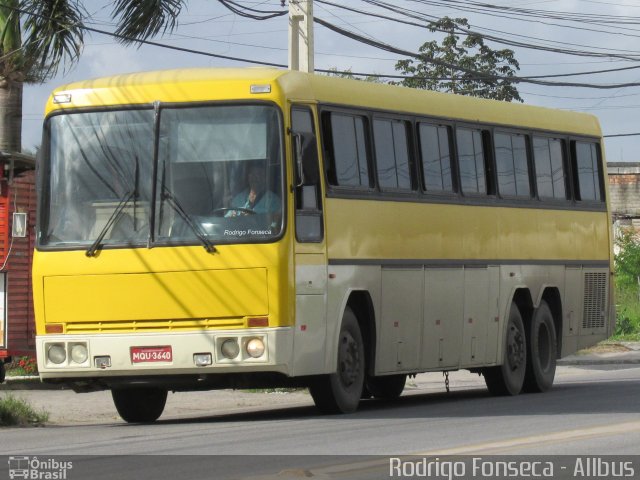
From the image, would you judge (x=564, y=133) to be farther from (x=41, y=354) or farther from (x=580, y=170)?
(x=41, y=354)

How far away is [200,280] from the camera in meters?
15.9

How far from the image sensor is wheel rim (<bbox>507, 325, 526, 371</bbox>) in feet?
69.4

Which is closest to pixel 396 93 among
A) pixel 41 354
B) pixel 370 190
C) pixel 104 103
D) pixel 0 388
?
pixel 370 190

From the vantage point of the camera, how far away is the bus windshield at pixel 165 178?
16.0 meters

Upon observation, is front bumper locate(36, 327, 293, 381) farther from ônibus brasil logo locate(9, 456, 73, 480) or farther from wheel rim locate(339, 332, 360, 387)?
ônibus brasil logo locate(9, 456, 73, 480)

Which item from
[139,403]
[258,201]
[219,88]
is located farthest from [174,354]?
[219,88]

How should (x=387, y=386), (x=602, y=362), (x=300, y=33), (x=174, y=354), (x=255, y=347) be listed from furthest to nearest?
1. (x=602, y=362)
2. (x=300, y=33)
3. (x=387, y=386)
4. (x=174, y=354)
5. (x=255, y=347)

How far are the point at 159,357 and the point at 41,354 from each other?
131 centimetres

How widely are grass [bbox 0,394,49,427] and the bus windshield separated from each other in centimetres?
208

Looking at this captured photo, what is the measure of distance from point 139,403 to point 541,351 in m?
6.58

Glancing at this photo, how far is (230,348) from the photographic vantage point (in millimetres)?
15789

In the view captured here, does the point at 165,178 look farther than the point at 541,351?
No

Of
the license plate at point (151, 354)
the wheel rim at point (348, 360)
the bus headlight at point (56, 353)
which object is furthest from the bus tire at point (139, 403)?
the wheel rim at point (348, 360)

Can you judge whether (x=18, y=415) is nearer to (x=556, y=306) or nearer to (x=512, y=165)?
(x=512, y=165)
